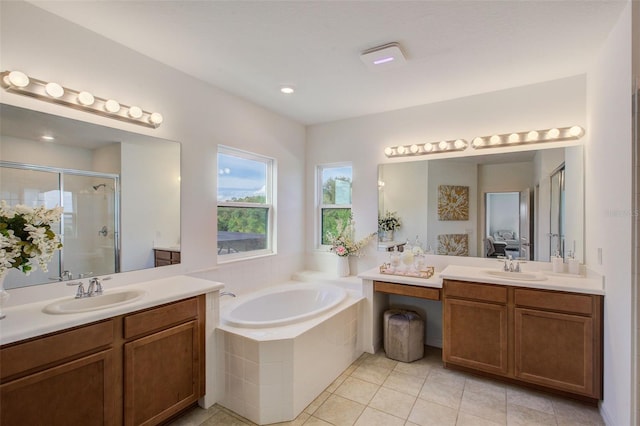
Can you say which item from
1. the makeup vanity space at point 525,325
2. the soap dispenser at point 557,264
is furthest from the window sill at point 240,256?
the soap dispenser at point 557,264

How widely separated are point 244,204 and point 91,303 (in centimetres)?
168

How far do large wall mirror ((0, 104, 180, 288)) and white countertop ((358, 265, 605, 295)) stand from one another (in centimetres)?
200

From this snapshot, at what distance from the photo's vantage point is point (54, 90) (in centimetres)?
178

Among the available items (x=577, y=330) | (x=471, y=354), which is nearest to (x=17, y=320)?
(x=471, y=354)

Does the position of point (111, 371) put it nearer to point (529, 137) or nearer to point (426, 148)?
point (426, 148)

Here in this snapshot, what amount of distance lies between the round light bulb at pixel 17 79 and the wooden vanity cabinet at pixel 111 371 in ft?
4.57

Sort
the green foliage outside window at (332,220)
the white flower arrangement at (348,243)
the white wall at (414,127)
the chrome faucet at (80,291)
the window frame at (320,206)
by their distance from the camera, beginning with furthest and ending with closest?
the window frame at (320,206), the green foliage outside window at (332,220), the white flower arrangement at (348,243), the white wall at (414,127), the chrome faucet at (80,291)

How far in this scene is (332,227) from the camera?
13.1 ft

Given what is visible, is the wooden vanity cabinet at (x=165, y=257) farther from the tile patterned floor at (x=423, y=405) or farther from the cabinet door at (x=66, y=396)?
the tile patterned floor at (x=423, y=405)

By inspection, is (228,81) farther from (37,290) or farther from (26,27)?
(37,290)

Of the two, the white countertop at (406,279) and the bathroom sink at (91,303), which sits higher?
the bathroom sink at (91,303)

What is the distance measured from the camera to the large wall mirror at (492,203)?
262cm

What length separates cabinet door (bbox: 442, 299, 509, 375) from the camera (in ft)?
7.80

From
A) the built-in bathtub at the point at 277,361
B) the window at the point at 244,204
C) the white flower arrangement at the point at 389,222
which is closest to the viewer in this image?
the built-in bathtub at the point at 277,361
